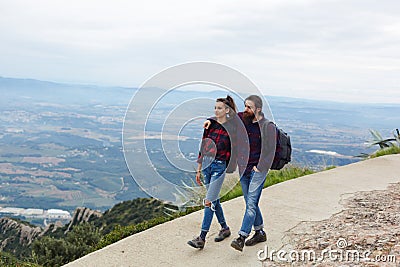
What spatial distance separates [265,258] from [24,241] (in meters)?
12.6

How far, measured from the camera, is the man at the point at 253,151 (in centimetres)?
460

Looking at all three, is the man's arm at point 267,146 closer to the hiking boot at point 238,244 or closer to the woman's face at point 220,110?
the woman's face at point 220,110

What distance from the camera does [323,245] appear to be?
481cm

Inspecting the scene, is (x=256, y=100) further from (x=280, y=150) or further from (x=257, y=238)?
(x=257, y=238)

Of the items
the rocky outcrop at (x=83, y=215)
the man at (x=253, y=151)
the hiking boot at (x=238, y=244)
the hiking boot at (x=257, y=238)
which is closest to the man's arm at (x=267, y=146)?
the man at (x=253, y=151)

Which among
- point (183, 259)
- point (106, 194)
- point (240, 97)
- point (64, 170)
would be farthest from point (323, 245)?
point (64, 170)

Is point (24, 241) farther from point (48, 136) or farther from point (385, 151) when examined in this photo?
point (48, 136)
